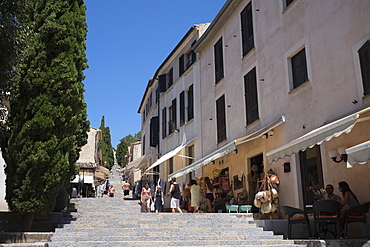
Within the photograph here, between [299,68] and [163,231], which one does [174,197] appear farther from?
[299,68]

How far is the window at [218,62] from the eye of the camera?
18922 mm

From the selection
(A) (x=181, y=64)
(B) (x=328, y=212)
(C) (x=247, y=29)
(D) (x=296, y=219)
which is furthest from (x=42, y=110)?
(A) (x=181, y=64)

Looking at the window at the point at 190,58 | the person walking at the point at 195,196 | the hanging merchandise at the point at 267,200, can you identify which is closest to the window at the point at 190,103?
the window at the point at 190,58

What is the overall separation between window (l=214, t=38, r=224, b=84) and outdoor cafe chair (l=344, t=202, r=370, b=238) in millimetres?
10480

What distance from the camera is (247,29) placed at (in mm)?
16547

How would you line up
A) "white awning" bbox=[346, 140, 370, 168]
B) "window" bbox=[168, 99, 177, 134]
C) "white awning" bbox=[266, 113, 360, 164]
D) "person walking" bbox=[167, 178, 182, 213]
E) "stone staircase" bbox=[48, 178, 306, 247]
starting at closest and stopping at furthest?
"white awning" bbox=[346, 140, 370, 168]
"white awning" bbox=[266, 113, 360, 164]
"stone staircase" bbox=[48, 178, 306, 247]
"person walking" bbox=[167, 178, 182, 213]
"window" bbox=[168, 99, 177, 134]

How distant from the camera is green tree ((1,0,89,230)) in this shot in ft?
34.5

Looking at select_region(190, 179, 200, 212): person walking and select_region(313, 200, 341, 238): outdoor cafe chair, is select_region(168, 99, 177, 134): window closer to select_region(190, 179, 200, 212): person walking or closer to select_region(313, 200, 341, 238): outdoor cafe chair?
select_region(190, 179, 200, 212): person walking

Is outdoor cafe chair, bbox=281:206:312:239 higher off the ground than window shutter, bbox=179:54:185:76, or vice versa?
window shutter, bbox=179:54:185:76

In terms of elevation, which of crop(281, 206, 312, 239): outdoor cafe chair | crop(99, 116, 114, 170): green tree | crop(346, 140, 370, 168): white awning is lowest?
crop(281, 206, 312, 239): outdoor cafe chair

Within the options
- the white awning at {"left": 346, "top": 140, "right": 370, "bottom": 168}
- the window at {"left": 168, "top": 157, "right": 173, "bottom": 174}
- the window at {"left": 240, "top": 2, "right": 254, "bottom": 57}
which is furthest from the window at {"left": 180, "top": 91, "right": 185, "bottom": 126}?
the white awning at {"left": 346, "top": 140, "right": 370, "bottom": 168}

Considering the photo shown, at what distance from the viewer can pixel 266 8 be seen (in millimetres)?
14945

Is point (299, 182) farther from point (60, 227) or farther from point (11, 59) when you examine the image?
point (11, 59)

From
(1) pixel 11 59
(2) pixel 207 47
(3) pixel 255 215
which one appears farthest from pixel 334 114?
(2) pixel 207 47
